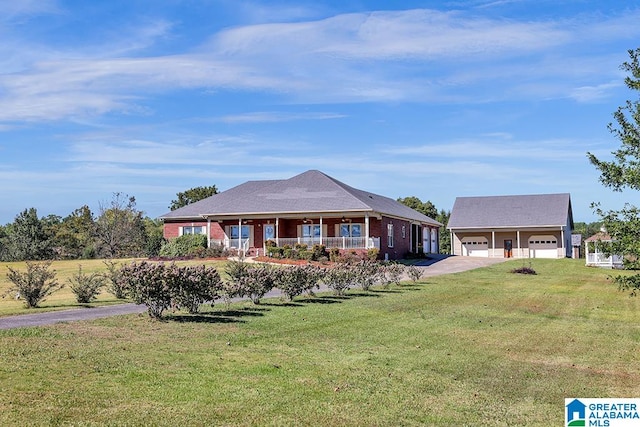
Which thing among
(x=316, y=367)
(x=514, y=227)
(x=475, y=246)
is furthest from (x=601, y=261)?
(x=316, y=367)

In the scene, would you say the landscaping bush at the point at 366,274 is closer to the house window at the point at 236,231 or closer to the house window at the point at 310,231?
the house window at the point at 310,231

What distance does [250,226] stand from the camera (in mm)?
45562

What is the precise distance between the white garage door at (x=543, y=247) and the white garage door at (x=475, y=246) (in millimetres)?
3721

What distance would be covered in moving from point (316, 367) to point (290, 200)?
114ft

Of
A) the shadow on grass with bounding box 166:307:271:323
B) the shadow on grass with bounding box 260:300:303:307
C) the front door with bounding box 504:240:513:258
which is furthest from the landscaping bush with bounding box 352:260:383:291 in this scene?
the front door with bounding box 504:240:513:258

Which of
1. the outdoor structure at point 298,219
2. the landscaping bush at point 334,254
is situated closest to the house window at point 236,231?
the outdoor structure at point 298,219

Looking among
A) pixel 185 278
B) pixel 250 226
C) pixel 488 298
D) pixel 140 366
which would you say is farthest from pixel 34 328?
pixel 250 226

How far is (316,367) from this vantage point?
392 inches

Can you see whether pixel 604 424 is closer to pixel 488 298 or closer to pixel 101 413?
pixel 101 413

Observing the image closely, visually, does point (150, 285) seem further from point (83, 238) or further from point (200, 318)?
point (83, 238)

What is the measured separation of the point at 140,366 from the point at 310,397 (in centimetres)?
271

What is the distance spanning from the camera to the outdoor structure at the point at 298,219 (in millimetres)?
42188

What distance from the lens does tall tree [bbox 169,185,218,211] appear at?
7444 centimetres

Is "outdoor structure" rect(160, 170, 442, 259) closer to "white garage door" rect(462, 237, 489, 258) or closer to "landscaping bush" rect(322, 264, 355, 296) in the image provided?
"white garage door" rect(462, 237, 489, 258)
